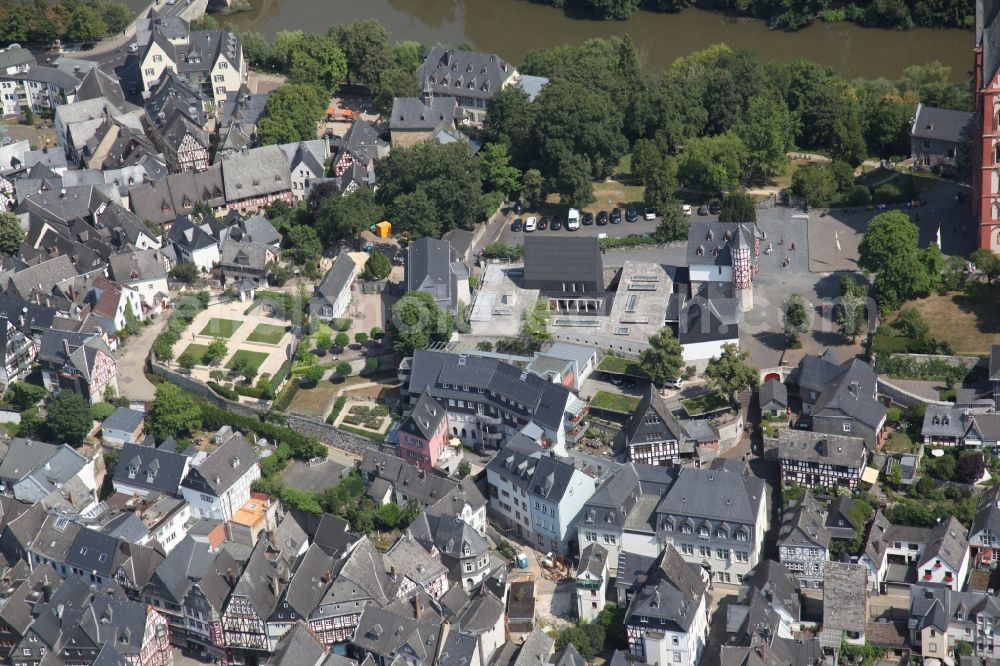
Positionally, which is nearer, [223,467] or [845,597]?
[845,597]

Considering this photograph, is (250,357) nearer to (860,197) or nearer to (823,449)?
(823,449)

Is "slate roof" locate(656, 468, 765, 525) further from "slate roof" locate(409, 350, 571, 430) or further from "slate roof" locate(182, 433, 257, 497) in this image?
"slate roof" locate(182, 433, 257, 497)

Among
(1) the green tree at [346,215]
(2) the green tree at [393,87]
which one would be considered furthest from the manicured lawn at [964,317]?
(2) the green tree at [393,87]

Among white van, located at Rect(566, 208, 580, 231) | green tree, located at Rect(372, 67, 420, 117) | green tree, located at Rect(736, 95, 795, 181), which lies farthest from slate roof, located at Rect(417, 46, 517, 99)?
green tree, located at Rect(736, 95, 795, 181)

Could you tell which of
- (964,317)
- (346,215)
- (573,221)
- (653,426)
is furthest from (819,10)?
(653,426)

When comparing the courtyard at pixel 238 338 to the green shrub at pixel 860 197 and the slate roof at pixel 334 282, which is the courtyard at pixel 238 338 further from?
the green shrub at pixel 860 197
